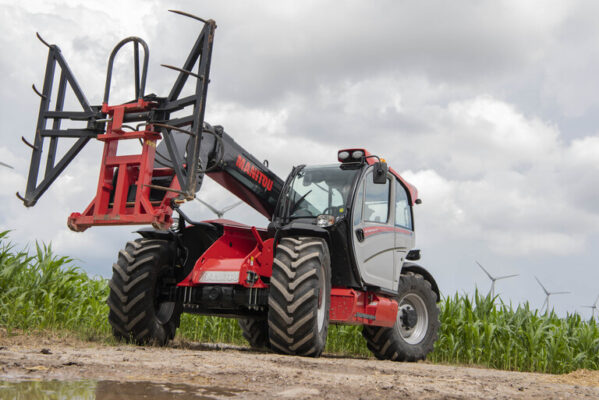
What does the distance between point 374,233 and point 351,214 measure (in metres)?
0.73

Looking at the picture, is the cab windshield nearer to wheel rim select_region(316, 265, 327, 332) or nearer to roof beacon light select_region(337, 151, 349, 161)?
roof beacon light select_region(337, 151, 349, 161)

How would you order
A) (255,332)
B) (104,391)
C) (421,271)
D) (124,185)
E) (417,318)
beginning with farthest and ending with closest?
(255,332)
(421,271)
(417,318)
(124,185)
(104,391)

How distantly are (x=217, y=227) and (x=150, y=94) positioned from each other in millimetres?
1910

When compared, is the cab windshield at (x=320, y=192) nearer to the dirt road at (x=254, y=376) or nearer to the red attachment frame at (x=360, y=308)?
the red attachment frame at (x=360, y=308)

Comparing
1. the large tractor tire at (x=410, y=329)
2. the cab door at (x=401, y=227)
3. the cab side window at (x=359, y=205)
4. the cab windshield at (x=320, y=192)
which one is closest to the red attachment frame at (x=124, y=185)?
the cab windshield at (x=320, y=192)

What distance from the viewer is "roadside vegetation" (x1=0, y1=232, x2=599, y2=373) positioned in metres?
9.85

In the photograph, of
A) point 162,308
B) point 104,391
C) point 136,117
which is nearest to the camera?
point 104,391

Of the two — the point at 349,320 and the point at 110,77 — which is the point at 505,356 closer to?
the point at 349,320

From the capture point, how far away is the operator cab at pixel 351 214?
26.8ft

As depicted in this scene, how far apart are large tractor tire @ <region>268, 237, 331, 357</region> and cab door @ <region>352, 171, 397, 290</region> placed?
4.15 ft

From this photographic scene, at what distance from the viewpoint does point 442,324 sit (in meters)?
11.5

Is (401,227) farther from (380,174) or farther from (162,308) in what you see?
(162,308)

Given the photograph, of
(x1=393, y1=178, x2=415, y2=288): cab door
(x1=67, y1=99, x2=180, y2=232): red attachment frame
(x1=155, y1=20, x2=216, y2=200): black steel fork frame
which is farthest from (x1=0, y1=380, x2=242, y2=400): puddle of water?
(x1=393, y1=178, x2=415, y2=288): cab door

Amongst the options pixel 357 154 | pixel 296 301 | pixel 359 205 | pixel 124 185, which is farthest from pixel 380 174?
pixel 124 185
